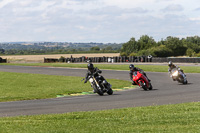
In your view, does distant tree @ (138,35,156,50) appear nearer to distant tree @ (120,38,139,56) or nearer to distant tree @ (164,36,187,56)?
distant tree @ (120,38,139,56)

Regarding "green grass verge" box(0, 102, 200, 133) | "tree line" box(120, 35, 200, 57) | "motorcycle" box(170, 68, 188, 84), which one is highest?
"tree line" box(120, 35, 200, 57)

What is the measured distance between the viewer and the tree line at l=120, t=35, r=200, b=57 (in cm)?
9089

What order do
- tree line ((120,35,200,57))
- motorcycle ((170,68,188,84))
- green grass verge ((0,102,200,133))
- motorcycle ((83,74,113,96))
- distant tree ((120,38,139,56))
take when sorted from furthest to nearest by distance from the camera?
distant tree ((120,38,139,56))
tree line ((120,35,200,57))
motorcycle ((170,68,188,84))
motorcycle ((83,74,113,96))
green grass verge ((0,102,200,133))

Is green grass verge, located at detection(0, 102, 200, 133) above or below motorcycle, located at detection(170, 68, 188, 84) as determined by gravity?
below

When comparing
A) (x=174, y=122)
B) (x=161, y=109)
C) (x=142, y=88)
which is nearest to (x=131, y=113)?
(x=161, y=109)

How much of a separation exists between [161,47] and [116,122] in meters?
88.8

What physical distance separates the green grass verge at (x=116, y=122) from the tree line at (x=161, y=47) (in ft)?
243

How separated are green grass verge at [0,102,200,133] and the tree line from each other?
73.9 m

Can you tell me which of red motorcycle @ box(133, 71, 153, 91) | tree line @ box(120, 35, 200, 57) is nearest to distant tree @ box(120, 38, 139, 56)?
tree line @ box(120, 35, 200, 57)

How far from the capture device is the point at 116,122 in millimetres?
9969

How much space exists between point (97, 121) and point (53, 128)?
4.74 feet

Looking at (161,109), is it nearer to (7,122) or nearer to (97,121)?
(97,121)

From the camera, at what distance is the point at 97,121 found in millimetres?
10250

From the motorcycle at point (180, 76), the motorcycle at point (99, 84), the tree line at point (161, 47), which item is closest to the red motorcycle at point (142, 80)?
the motorcycle at point (99, 84)
